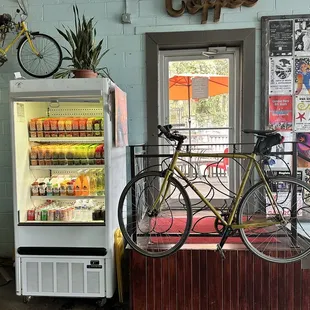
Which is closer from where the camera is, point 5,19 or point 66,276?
point 66,276

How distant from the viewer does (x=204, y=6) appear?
3.35 m

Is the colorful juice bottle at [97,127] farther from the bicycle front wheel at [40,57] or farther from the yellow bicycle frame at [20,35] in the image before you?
the yellow bicycle frame at [20,35]

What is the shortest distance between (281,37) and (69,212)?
2899 mm

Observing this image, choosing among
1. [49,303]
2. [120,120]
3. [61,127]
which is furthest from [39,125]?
[49,303]

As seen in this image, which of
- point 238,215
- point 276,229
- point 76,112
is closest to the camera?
point 238,215

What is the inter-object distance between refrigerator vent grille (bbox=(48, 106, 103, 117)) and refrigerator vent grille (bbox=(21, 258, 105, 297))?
56.4 inches

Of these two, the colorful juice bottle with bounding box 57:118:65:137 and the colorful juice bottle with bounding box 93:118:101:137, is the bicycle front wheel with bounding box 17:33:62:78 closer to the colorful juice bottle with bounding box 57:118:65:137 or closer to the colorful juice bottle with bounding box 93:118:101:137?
the colorful juice bottle with bounding box 57:118:65:137

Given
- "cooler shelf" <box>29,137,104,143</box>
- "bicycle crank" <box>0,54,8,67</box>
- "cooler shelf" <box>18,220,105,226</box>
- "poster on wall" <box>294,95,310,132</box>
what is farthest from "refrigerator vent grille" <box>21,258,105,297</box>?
"poster on wall" <box>294,95,310,132</box>

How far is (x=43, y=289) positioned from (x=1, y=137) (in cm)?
187

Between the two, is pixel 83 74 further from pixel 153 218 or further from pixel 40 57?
pixel 153 218

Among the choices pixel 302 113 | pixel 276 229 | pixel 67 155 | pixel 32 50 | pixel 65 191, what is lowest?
pixel 276 229

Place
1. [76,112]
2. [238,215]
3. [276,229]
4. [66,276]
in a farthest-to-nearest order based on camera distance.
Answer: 1. [76,112]
2. [276,229]
3. [66,276]
4. [238,215]

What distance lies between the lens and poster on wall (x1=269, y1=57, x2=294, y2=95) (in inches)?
135

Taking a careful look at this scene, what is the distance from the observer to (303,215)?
3.46 meters
